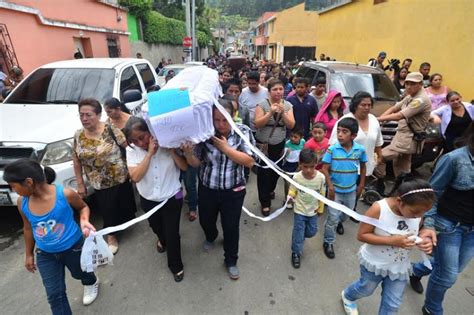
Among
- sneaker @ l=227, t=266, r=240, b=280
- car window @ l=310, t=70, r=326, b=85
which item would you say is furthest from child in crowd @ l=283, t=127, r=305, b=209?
car window @ l=310, t=70, r=326, b=85

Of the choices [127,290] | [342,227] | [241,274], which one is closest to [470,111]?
[342,227]

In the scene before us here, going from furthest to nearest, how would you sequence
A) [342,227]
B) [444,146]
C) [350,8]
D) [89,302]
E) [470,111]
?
[350,8] → [444,146] → [470,111] → [342,227] → [89,302]

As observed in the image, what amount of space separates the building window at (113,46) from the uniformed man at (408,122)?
13.5m

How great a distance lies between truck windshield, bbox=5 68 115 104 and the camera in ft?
14.0

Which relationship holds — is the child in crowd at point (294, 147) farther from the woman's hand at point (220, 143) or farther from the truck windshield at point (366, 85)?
the truck windshield at point (366, 85)

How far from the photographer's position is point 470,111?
14.6 ft

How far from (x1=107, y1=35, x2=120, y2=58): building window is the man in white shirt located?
11.8 m

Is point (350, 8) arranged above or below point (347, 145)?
above

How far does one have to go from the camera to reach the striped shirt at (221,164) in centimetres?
252

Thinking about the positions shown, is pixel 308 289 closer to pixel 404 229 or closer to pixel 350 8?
pixel 404 229

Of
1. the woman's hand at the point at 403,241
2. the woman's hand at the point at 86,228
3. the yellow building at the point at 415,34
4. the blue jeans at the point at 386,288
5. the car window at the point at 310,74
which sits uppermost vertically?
the yellow building at the point at 415,34

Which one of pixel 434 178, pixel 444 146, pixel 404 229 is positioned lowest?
pixel 444 146

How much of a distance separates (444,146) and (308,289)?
391 cm

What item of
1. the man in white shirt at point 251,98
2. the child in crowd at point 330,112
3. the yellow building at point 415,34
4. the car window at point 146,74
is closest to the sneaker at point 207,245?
the man in white shirt at point 251,98
